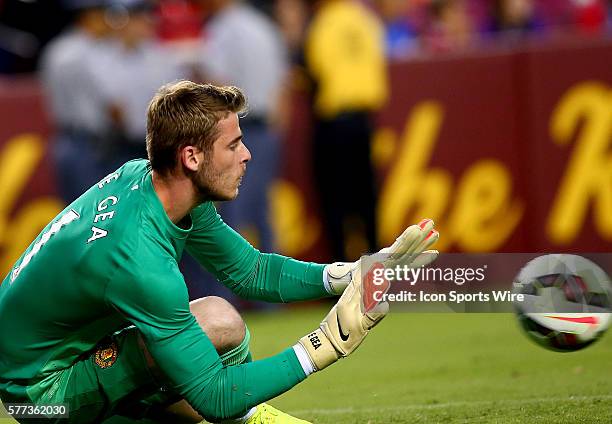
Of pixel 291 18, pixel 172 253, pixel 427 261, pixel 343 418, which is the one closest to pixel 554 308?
pixel 427 261

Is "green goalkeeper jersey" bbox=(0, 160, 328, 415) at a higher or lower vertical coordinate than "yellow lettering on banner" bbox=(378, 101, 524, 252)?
higher

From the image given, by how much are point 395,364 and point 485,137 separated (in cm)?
429

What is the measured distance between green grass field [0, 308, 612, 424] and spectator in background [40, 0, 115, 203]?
2.23 meters

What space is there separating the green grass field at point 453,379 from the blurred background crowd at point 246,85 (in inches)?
66.2

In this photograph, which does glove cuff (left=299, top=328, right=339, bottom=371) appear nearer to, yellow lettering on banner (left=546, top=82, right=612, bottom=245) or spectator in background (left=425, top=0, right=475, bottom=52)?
yellow lettering on banner (left=546, top=82, right=612, bottom=245)

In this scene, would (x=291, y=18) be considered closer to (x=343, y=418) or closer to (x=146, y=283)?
(x=343, y=418)

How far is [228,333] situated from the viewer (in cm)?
529

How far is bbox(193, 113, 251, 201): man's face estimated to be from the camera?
4.99 meters

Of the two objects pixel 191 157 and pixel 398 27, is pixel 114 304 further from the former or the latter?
pixel 398 27

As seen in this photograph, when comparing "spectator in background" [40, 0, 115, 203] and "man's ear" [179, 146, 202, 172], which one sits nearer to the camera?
"man's ear" [179, 146, 202, 172]

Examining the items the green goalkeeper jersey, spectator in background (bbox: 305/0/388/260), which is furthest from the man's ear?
spectator in background (bbox: 305/0/388/260)

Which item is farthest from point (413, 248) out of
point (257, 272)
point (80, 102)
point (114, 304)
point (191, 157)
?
point (80, 102)

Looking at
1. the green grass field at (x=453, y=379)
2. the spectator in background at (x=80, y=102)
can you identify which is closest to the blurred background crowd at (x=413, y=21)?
the spectator in background at (x=80, y=102)

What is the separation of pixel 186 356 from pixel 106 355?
2.00ft
